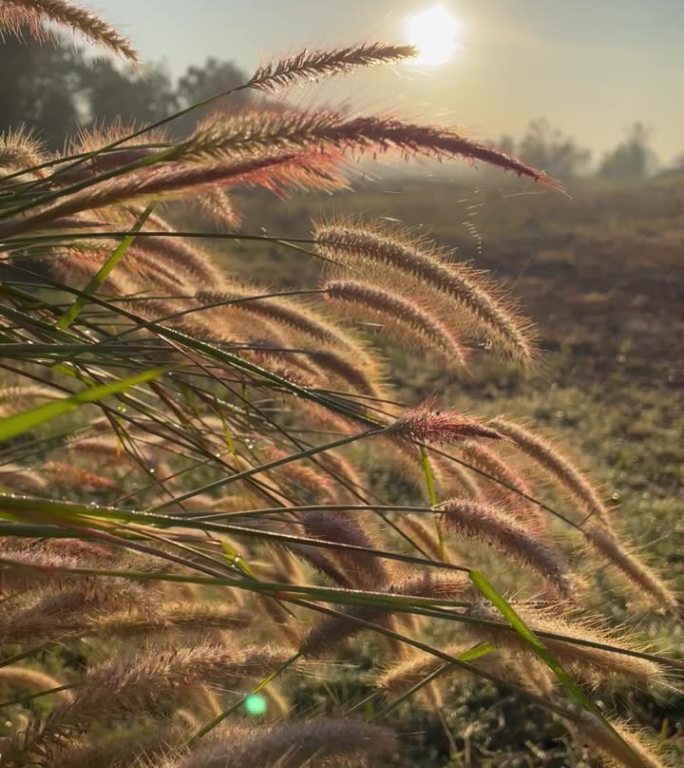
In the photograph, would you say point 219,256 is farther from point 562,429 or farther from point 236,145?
point 562,429

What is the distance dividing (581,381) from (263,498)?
532 centimetres

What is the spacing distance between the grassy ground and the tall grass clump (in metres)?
0.13

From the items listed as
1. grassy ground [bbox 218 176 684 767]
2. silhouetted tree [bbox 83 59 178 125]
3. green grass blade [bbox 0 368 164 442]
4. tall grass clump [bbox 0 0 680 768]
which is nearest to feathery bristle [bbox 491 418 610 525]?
tall grass clump [bbox 0 0 680 768]

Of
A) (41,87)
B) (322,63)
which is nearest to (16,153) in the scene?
(322,63)

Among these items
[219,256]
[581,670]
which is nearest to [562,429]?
[219,256]

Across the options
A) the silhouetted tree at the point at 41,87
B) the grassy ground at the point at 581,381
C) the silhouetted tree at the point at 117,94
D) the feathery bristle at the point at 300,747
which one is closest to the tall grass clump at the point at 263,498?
the feathery bristle at the point at 300,747

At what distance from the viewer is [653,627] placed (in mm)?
2510

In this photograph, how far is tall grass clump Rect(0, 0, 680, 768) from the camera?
0.95m

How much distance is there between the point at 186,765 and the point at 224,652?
27 cm

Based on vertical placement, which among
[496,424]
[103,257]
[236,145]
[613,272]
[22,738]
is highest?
[613,272]

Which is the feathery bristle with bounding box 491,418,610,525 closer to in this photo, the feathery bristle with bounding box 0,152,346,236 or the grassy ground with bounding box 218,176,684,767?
the grassy ground with bounding box 218,176,684,767

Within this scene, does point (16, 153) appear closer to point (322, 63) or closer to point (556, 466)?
point (322, 63)

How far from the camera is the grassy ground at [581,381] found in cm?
A: 199

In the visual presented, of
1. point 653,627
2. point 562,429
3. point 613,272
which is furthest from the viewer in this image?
point 613,272
